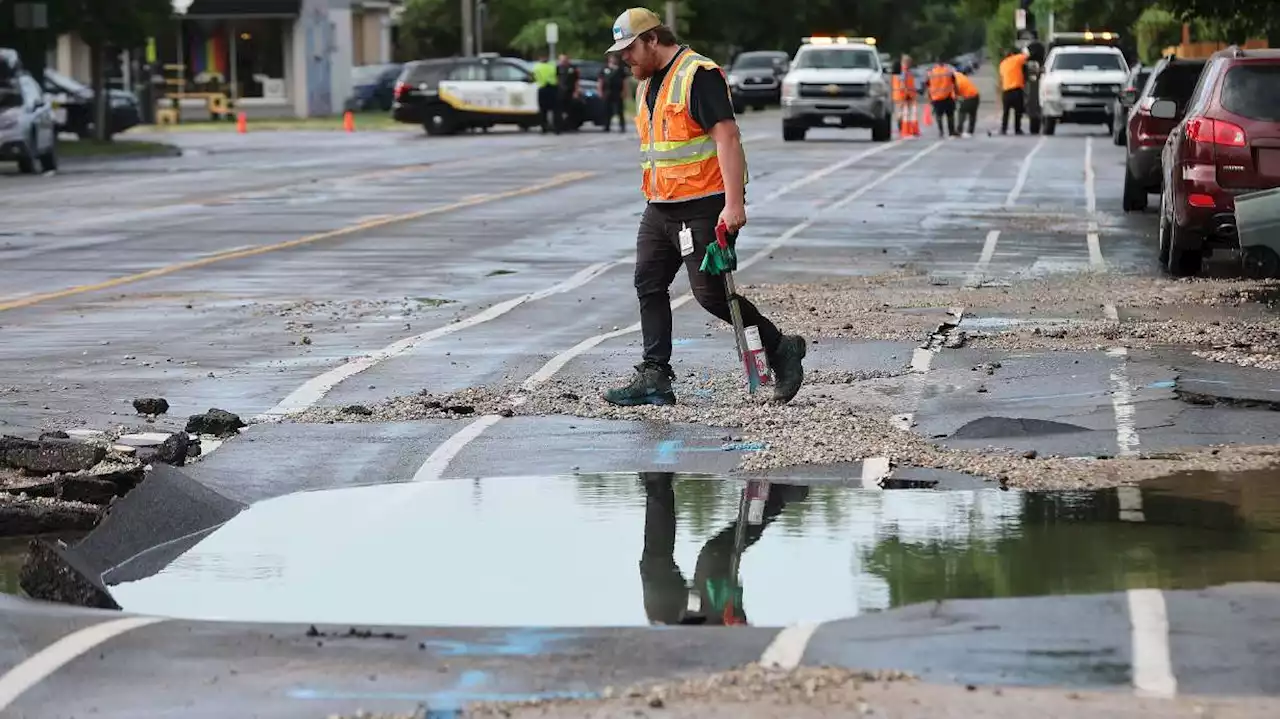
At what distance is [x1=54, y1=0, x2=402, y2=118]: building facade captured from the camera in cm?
7738

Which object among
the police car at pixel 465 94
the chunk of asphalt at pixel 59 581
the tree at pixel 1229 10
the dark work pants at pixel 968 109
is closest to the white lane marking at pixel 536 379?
the chunk of asphalt at pixel 59 581

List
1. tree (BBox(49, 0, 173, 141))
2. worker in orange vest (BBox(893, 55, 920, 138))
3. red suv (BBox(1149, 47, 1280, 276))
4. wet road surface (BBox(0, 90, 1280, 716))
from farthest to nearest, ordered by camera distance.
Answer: worker in orange vest (BBox(893, 55, 920, 138)) < tree (BBox(49, 0, 173, 141)) < red suv (BBox(1149, 47, 1280, 276)) < wet road surface (BBox(0, 90, 1280, 716))

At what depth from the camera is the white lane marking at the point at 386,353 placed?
11.3 m

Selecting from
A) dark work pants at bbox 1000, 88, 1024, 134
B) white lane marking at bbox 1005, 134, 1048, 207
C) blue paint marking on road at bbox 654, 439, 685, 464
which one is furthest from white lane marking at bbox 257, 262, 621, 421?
dark work pants at bbox 1000, 88, 1024, 134

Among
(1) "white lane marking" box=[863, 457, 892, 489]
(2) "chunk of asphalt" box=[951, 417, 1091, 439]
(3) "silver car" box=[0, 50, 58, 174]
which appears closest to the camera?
(1) "white lane marking" box=[863, 457, 892, 489]

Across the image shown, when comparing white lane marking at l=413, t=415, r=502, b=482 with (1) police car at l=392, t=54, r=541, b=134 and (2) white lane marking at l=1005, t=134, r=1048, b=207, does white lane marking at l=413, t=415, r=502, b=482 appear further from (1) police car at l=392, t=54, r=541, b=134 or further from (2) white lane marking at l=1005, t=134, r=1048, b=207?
(1) police car at l=392, t=54, r=541, b=134

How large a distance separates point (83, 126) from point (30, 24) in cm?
918

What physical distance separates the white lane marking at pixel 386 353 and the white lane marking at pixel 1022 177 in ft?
35.2

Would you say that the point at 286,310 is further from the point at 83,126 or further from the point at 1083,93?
the point at 83,126

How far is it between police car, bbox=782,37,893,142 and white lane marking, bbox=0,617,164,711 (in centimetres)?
4109

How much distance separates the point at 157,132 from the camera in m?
63.6

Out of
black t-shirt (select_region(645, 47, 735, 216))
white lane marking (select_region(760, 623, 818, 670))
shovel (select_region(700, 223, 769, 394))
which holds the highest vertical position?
black t-shirt (select_region(645, 47, 735, 216))

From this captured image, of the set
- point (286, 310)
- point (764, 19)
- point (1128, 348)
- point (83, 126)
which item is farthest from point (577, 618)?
point (764, 19)

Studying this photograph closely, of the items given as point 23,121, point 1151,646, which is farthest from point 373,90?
point 1151,646
